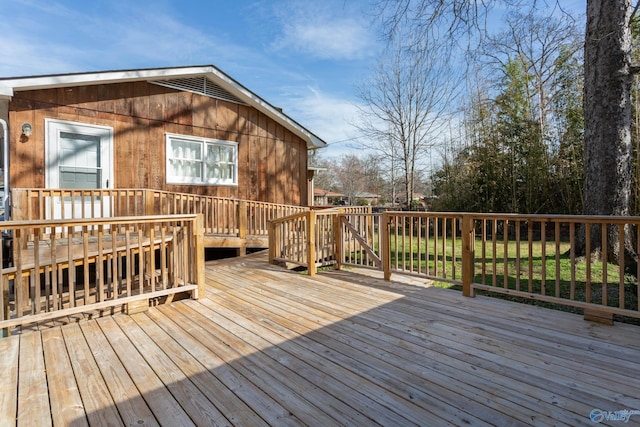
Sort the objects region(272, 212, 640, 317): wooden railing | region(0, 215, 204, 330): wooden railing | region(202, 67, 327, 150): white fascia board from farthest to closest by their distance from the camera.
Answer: region(202, 67, 327, 150): white fascia board
region(272, 212, 640, 317): wooden railing
region(0, 215, 204, 330): wooden railing

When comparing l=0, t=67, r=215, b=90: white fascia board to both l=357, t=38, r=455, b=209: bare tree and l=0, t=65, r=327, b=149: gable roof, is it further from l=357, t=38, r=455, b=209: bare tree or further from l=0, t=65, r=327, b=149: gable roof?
l=357, t=38, r=455, b=209: bare tree

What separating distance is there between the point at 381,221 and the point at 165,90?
5750 mm

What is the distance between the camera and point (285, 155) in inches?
374

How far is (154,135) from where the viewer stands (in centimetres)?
707

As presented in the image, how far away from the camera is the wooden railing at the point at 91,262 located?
2812 millimetres

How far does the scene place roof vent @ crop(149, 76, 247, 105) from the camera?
738 centimetres

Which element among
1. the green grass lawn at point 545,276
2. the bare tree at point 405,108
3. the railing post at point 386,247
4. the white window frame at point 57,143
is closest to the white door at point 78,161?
the white window frame at point 57,143

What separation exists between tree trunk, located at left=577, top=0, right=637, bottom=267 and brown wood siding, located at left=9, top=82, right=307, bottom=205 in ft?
22.3

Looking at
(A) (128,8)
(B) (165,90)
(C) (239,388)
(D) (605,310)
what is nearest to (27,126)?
(B) (165,90)

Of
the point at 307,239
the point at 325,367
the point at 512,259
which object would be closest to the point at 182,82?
the point at 307,239

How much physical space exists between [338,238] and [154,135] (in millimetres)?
4686

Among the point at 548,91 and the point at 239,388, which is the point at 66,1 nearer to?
the point at 239,388

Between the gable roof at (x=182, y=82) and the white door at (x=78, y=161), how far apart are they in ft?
2.29

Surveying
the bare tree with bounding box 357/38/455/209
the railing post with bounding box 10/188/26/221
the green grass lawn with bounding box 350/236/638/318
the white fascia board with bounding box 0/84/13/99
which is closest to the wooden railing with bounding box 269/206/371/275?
the green grass lawn with bounding box 350/236/638/318
